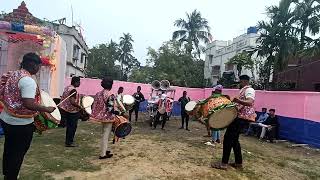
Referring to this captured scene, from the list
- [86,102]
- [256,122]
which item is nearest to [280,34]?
[256,122]

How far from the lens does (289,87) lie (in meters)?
26.2

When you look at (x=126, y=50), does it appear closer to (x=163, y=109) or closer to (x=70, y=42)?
(x=70, y=42)

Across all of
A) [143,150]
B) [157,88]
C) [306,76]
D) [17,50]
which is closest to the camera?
[143,150]

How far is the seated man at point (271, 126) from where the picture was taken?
1418 centimetres

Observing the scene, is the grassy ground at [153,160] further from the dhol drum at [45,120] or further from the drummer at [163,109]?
the drummer at [163,109]

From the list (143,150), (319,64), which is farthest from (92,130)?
(319,64)

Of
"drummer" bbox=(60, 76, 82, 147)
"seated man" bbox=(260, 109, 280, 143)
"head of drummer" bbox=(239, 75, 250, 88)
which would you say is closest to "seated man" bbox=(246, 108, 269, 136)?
"seated man" bbox=(260, 109, 280, 143)

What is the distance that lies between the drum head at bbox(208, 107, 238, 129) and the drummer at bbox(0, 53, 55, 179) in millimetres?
3653

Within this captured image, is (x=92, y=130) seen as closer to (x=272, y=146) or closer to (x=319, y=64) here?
(x=272, y=146)

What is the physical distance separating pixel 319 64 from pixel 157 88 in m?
10.6

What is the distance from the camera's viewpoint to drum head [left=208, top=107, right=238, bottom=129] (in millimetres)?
7680

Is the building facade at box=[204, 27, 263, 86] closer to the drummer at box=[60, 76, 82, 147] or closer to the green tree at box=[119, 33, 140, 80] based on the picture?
the green tree at box=[119, 33, 140, 80]

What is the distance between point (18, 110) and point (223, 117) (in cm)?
406

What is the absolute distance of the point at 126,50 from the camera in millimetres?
67125
